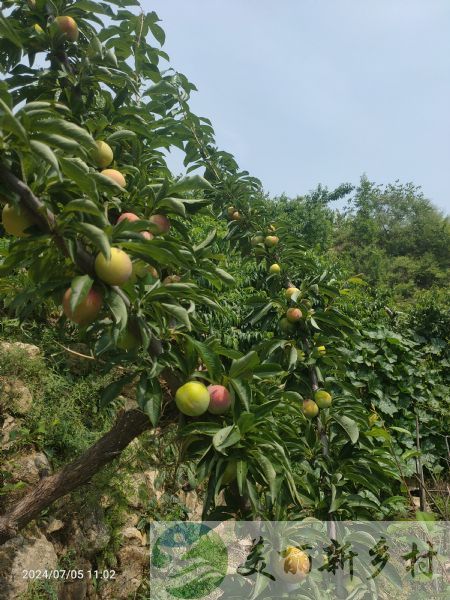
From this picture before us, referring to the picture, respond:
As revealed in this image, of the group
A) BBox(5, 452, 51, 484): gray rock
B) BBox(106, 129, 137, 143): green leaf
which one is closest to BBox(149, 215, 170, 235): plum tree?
BBox(106, 129, 137, 143): green leaf

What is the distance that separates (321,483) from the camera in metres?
1.50

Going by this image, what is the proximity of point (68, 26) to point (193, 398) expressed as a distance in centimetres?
112

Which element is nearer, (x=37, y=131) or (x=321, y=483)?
(x=37, y=131)

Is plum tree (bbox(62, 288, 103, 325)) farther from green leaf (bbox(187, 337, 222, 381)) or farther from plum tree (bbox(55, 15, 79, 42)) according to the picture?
plum tree (bbox(55, 15, 79, 42))

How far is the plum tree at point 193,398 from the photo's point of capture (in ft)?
3.53

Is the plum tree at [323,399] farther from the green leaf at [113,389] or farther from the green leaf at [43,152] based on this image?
the green leaf at [43,152]

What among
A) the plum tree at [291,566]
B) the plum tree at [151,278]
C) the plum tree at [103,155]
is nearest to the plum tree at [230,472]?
the plum tree at [151,278]

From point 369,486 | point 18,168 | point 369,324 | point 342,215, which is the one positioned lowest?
point 369,486

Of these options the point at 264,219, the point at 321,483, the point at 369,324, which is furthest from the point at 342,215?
the point at 321,483

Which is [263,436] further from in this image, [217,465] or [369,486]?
[369,486]

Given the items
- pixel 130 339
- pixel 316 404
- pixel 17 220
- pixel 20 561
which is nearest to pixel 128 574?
pixel 20 561

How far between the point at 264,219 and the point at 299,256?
12.9 inches

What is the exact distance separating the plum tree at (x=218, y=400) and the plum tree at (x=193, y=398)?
0.03 meters

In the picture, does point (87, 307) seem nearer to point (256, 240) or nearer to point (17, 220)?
point (17, 220)
